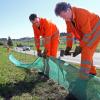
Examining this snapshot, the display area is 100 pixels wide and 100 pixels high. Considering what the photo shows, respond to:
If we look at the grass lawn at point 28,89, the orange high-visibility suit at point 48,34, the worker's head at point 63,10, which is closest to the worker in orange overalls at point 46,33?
the orange high-visibility suit at point 48,34

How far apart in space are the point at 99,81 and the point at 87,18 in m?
1.15

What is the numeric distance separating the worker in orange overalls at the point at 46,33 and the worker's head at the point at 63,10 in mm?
2564

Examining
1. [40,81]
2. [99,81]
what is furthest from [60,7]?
[40,81]

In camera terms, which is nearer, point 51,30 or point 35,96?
point 35,96

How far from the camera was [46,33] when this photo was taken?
337 inches

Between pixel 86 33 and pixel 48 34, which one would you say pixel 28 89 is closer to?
pixel 48 34

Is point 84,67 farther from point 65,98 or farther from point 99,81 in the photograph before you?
point 65,98

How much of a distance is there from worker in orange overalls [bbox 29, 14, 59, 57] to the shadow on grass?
1016 millimetres

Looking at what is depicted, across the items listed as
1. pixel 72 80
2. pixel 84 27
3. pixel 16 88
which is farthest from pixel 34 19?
pixel 84 27

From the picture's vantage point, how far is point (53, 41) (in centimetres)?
902

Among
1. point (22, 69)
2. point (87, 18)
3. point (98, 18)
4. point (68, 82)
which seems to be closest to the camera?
point (87, 18)

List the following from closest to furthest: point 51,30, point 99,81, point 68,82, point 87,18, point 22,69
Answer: point 99,81, point 87,18, point 68,82, point 51,30, point 22,69

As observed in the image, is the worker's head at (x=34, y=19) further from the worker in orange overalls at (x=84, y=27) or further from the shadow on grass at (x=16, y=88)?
the worker in orange overalls at (x=84, y=27)

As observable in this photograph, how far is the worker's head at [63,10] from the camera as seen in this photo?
5434 mm
